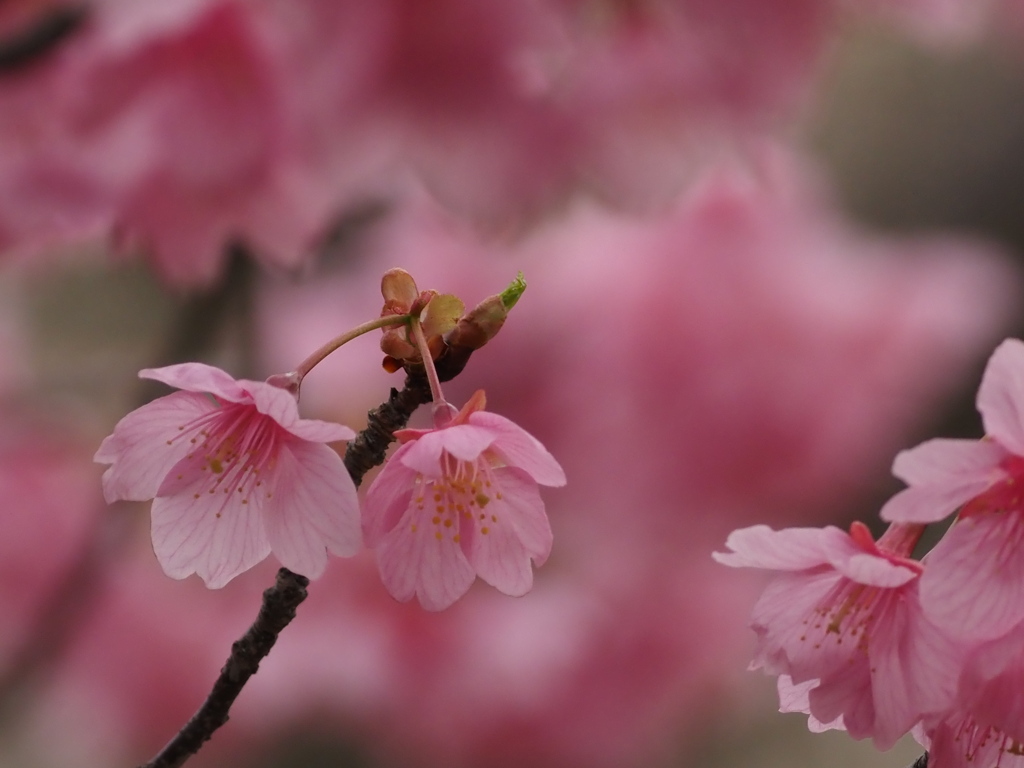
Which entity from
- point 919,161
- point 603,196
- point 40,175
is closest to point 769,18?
point 603,196

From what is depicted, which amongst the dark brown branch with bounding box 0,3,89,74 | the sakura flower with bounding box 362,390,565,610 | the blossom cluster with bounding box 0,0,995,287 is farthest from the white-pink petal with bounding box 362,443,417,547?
the dark brown branch with bounding box 0,3,89,74

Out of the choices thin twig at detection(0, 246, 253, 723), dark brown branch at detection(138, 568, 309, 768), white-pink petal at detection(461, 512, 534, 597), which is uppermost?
thin twig at detection(0, 246, 253, 723)

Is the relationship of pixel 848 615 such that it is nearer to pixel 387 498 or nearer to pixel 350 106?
pixel 387 498

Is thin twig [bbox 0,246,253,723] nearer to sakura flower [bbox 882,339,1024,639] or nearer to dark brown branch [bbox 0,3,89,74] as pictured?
dark brown branch [bbox 0,3,89,74]

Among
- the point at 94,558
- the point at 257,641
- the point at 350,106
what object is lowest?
the point at 257,641

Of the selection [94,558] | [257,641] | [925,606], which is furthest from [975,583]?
[94,558]

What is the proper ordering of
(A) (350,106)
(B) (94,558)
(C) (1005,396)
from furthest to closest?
1. (B) (94,558)
2. (A) (350,106)
3. (C) (1005,396)
